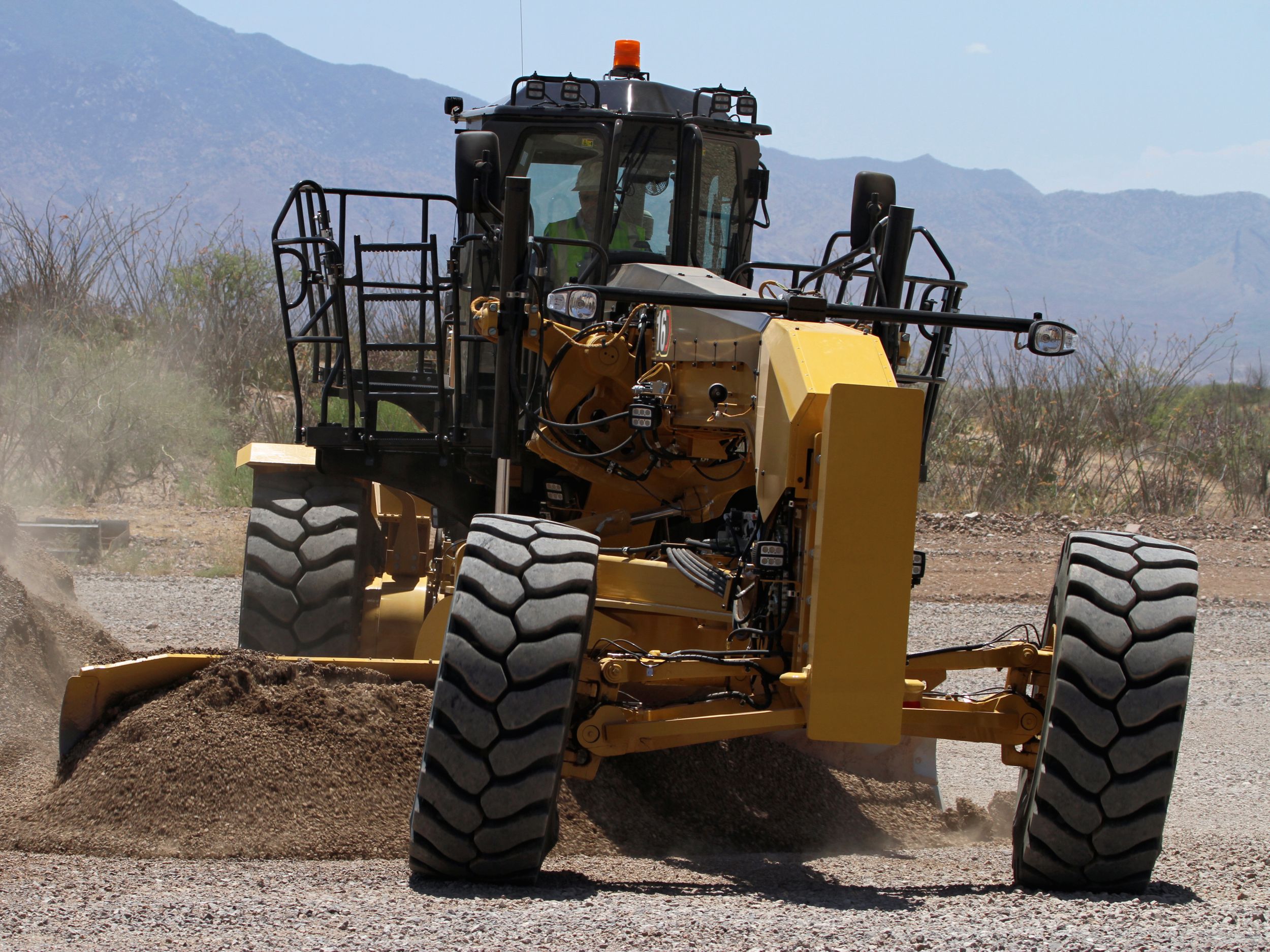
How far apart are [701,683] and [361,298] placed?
117 inches

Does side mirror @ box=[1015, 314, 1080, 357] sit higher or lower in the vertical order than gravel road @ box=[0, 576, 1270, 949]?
higher

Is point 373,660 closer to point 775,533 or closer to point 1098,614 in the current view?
point 775,533

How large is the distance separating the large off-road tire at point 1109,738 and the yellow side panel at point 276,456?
4077mm

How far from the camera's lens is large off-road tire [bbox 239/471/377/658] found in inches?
264

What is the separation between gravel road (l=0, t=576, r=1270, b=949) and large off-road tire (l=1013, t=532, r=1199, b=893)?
12 centimetres

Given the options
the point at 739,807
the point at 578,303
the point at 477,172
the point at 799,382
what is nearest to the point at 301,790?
the point at 739,807

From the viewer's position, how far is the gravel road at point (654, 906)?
3.44 metres

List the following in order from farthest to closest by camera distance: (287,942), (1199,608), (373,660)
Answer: (1199,608) < (373,660) < (287,942)

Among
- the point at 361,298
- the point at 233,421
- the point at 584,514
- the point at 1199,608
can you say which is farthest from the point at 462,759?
the point at 233,421

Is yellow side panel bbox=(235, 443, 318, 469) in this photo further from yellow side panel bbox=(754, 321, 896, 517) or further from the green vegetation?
the green vegetation

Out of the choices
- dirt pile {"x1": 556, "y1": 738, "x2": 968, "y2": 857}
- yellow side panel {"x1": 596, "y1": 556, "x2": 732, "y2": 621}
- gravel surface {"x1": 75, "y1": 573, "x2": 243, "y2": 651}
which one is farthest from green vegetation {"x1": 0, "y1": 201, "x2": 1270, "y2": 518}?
yellow side panel {"x1": 596, "y1": 556, "x2": 732, "y2": 621}

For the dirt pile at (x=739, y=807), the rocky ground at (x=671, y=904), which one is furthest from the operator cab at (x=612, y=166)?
the rocky ground at (x=671, y=904)

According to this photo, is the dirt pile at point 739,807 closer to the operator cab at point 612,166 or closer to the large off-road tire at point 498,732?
the large off-road tire at point 498,732

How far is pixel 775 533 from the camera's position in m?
4.52
